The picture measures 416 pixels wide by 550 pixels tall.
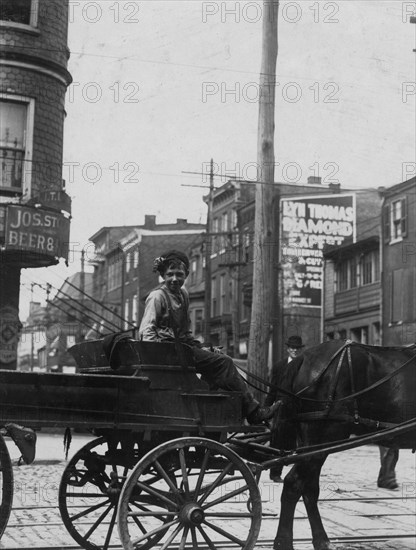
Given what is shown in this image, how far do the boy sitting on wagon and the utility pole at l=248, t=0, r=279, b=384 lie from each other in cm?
619

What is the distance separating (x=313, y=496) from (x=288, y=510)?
0.26m

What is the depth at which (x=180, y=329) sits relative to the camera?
6.51m

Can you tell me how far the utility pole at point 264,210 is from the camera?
13.0m

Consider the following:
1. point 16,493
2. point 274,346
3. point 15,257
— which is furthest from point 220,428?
point 274,346

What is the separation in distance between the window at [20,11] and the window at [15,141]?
6.24ft

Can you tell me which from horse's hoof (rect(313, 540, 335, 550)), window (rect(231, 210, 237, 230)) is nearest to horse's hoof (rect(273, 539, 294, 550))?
horse's hoof (rect(313, 540, 335, 550))

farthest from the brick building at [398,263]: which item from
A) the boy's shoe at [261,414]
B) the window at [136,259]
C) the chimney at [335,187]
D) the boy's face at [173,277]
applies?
the window at [136,259]

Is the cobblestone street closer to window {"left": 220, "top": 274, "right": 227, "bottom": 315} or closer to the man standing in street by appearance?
the man standing in street

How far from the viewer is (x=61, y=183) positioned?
19.3 m

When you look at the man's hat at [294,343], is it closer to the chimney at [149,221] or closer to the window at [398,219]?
the window at [398,219]

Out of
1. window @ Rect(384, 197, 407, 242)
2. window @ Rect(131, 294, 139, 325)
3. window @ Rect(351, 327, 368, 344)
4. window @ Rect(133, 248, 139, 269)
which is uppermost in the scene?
window @ Rect(133, 248, 139, 269)

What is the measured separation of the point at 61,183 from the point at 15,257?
217 centimetres

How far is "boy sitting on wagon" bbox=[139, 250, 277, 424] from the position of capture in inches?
251

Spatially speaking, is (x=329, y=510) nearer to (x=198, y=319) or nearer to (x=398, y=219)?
(x=398, y=219)
